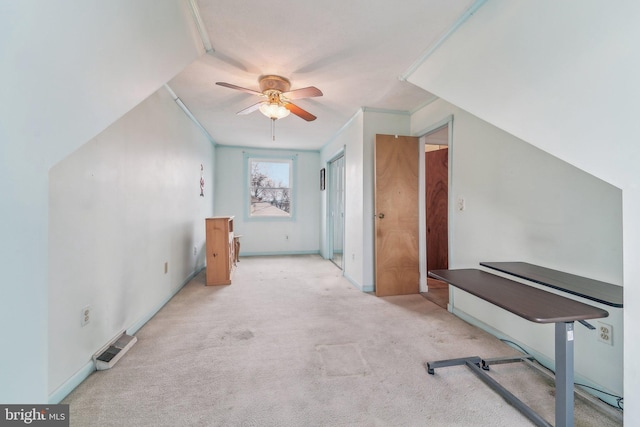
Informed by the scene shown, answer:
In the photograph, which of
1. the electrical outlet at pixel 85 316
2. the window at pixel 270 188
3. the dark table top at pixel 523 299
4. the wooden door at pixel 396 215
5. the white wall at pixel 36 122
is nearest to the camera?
the white wall at pixel 36 122

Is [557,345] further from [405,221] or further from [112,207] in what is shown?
[112,207]

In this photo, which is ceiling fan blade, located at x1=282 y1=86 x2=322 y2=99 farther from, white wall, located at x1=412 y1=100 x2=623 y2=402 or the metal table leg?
the metal table leg

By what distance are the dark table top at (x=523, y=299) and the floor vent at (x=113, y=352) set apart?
2271 mm

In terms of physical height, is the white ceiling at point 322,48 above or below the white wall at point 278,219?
above

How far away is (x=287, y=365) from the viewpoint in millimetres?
1774

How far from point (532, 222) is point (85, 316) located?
3.14 m

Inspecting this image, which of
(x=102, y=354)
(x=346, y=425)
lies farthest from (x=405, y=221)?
(x=102, y=354)

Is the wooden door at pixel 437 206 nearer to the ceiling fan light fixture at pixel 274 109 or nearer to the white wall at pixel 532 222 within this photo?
the white wall at pixel 532 222

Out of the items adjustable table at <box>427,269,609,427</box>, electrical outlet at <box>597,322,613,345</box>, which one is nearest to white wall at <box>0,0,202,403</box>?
adjustable table at <box>427,269,609,427</box>

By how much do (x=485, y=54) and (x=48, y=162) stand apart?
2.23m

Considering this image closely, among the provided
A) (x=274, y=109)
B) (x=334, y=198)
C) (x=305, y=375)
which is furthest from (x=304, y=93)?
(x=334, y=198)

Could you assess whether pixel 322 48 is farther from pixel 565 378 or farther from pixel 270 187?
pixel 270 187

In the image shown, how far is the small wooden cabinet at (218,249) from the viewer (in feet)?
11.6

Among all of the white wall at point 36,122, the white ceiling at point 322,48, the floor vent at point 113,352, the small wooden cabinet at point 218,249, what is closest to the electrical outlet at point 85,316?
the floor vent at point 113,352
